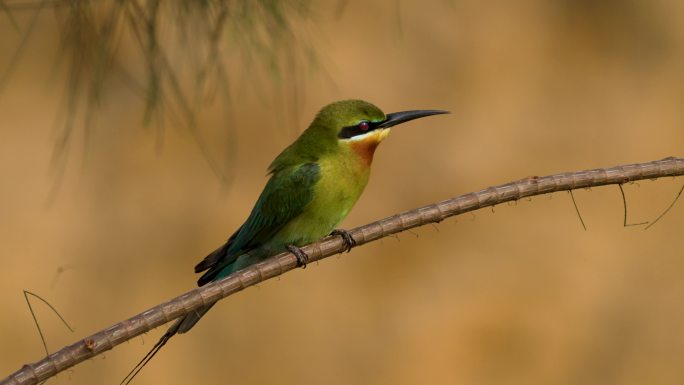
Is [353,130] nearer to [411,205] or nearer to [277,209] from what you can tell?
[277,209]

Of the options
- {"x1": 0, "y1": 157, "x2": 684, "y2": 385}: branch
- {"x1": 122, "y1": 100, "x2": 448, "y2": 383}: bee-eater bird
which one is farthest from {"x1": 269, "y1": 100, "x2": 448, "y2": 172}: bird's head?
{"x1": 0, "y1": 157, "x2": 684, "y2": 385}: branch

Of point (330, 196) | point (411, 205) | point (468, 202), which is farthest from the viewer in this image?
point (411, 205)

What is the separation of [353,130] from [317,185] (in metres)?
0.12

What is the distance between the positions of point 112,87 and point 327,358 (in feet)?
3.37

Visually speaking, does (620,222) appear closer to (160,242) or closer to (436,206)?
(160,242)

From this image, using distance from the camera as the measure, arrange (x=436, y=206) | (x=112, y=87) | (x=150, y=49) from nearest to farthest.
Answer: (x=436, y=206) → (x=150, y=49) → (x=112, y=87)

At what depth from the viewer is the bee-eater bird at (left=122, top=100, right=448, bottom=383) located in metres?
2.00

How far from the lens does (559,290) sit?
11.1ft

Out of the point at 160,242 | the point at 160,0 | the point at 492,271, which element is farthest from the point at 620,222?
the point at 160,0

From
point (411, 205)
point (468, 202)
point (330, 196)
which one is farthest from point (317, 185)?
point (411, 205)

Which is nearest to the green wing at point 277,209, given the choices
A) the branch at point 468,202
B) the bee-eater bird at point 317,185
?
the bee-eater bird at point 317,185

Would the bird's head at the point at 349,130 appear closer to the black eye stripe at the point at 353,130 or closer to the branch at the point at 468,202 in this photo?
the black eye stripe at the point at 353,130

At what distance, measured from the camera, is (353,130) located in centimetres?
201

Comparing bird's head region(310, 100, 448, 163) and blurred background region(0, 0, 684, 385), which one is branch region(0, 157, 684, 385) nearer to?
bird's head region(310, 100, 448, 163)
